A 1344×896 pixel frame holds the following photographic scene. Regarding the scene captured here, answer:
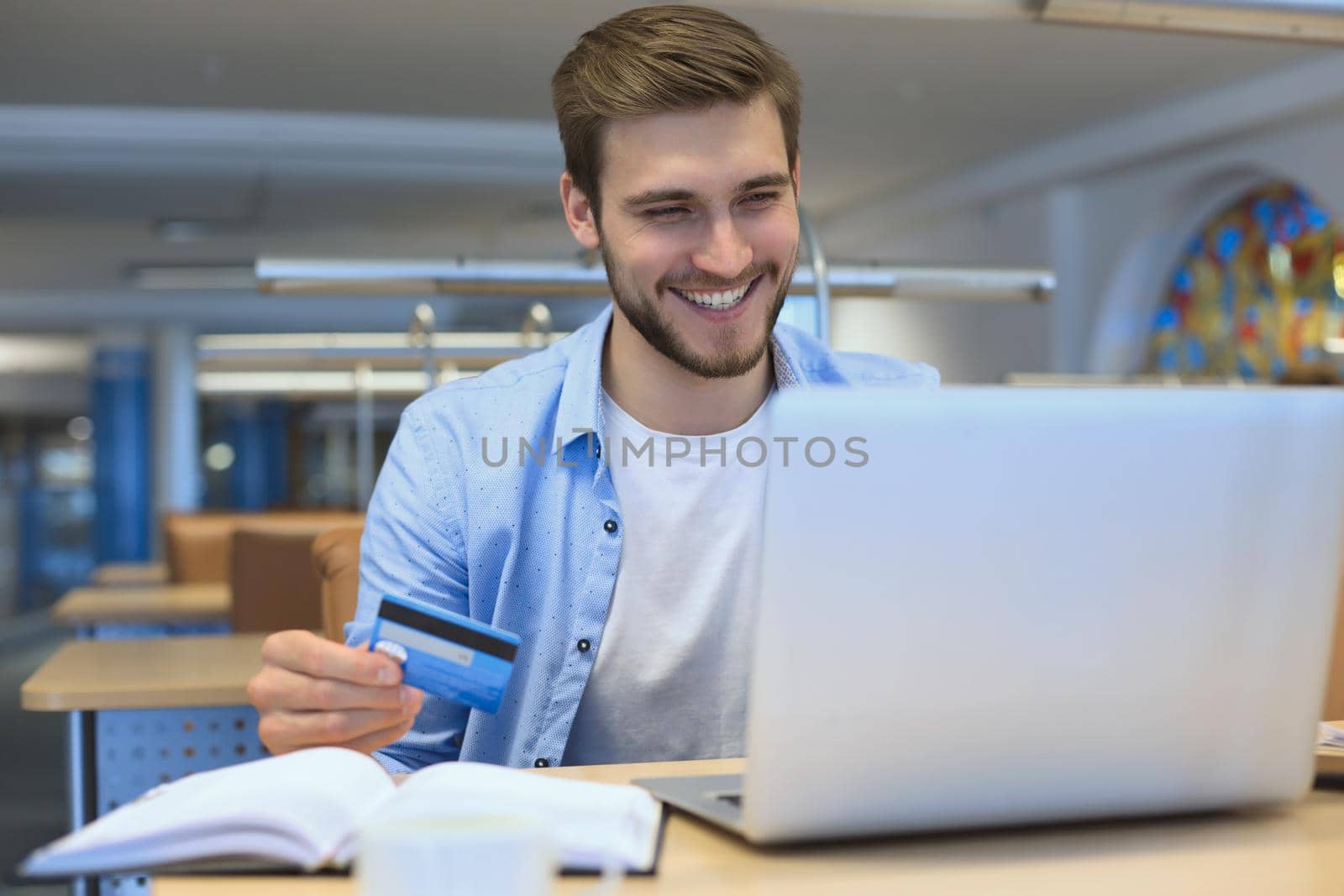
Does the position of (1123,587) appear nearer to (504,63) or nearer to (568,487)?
(568,487)

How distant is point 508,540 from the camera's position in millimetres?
1540

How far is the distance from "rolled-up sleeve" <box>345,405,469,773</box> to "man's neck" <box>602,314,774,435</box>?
221mm

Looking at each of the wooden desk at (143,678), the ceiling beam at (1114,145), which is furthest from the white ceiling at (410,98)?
the wooden desk at (143,678)

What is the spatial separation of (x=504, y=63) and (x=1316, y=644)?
6339 mm

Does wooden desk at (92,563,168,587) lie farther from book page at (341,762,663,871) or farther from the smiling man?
book page at (341,762,663,871)

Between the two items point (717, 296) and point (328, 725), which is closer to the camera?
point (328, 725)

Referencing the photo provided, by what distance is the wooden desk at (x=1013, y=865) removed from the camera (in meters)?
0.78

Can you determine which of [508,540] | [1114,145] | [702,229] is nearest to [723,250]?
[702,229]

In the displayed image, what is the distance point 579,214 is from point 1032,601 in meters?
1.06

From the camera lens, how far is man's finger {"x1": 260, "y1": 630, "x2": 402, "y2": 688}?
1.00 metres

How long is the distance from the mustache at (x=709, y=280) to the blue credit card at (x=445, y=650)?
0.66 metres

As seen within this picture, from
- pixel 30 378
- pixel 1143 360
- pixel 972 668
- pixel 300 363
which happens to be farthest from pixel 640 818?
pixel 30 378

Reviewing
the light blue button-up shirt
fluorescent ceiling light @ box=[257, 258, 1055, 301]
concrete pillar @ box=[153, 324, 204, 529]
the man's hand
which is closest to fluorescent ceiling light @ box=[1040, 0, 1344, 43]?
fluorescent ceiling light @ box=[257, 258, 1055, 301]

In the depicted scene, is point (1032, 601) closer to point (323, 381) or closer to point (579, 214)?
point (579, 214)
